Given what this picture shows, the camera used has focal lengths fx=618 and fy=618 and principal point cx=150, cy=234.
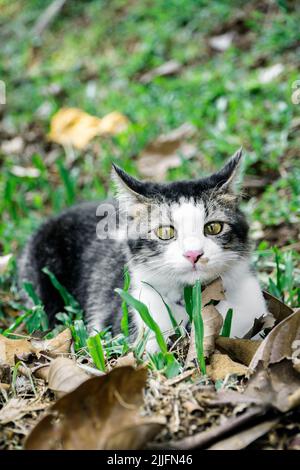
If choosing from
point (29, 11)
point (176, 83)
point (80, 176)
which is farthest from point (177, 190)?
point (29, 11)

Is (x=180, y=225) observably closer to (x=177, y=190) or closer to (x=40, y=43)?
(x=177, y=190)

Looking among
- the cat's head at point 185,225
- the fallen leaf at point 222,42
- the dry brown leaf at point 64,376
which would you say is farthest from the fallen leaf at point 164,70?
the dry brown leaf at point 64,376

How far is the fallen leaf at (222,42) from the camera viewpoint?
689cm

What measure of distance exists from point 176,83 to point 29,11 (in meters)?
3.43

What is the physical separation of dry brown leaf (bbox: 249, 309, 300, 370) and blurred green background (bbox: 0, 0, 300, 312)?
97 cm

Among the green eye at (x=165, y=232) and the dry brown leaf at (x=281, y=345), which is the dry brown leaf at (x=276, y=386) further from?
the green eye at (x=165, y=232)

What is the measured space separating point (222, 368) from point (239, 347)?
17 cm

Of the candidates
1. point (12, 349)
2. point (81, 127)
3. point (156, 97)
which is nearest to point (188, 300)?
point (12, 349)

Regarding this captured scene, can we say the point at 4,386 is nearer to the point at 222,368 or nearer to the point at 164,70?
the point at 222,368

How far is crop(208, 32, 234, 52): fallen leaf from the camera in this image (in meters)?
6.89

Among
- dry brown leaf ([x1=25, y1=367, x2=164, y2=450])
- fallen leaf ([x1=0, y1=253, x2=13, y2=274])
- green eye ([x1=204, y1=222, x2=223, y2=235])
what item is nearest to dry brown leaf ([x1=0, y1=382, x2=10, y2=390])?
dry brown leaf ([x1=25, y1=367, x2=164, y2=450])

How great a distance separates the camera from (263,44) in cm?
646

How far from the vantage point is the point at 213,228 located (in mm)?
3119

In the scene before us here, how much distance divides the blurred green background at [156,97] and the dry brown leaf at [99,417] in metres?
1.60
